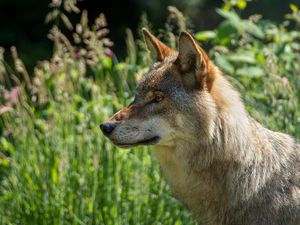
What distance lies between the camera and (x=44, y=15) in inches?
514

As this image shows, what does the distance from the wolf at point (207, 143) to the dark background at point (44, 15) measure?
7.50 m

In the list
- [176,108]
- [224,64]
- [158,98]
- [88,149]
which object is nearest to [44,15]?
[224,64]

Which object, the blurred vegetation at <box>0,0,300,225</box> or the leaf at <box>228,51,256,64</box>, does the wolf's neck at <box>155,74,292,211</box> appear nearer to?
the blurred vegetation at <box>0,0,300,225</box>

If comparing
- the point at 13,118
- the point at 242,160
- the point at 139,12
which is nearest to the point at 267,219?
the point at 242,160

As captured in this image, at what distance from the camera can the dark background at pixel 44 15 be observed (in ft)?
42.1

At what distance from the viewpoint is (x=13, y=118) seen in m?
6.73

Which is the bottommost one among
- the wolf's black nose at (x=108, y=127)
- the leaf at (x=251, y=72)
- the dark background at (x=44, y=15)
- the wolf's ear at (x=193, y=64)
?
the wolf's black nose at (x=108, y=127)

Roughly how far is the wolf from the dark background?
7.50m

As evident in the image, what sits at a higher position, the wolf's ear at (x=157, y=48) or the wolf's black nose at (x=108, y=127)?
the wolf's ear at (x=157, y=48)

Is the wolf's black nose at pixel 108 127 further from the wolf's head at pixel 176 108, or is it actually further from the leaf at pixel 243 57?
the leaf at pixel 243 57

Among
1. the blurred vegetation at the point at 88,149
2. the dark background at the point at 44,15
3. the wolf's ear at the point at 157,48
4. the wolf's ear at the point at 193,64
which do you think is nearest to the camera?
the wolf's ear at the point at 193,64

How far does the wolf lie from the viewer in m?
5.05

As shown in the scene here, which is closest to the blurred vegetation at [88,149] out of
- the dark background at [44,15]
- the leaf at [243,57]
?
the leaf at [243,57]

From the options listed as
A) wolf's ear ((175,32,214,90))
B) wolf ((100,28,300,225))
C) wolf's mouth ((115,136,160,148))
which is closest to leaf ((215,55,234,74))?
wolf ((100,28,300,225))
